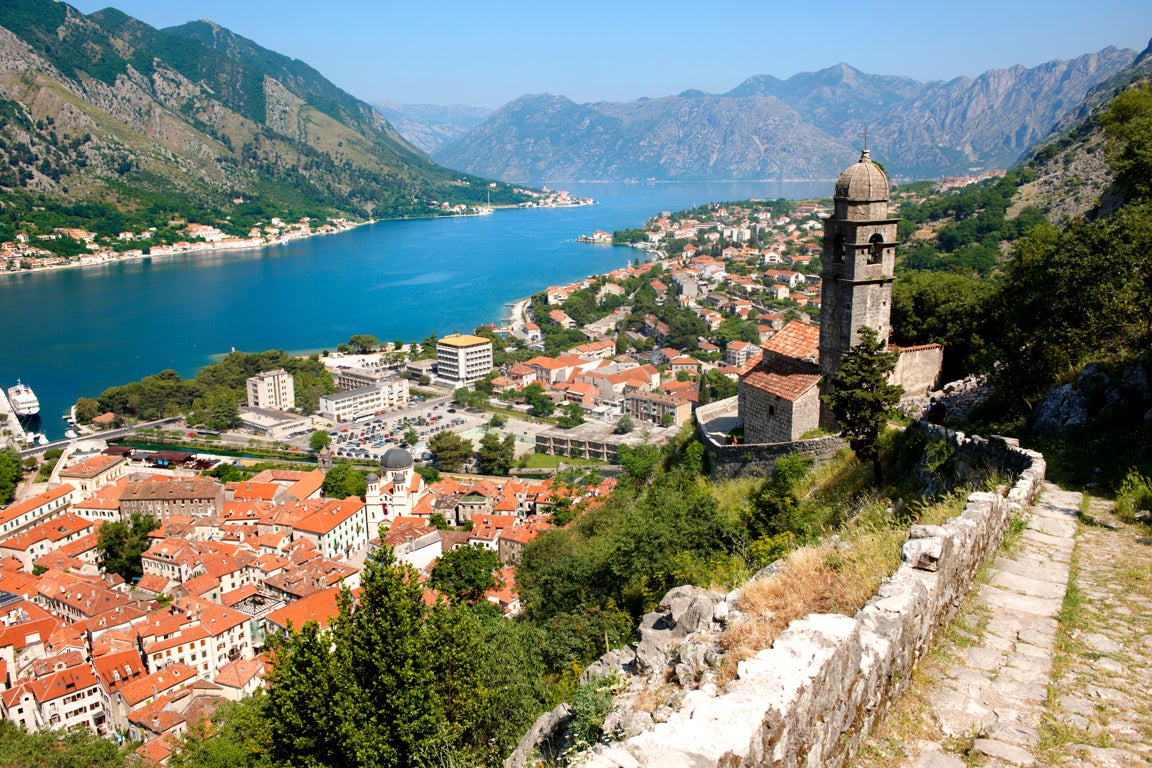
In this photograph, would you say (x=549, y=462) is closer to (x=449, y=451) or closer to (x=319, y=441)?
(x=449, y=451)

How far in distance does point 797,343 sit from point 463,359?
4017cm

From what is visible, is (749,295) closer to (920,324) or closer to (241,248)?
(920,324)

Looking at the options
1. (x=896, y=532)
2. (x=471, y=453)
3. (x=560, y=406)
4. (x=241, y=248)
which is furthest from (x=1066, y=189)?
(x=241, y=248)

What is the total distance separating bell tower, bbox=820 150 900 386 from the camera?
11320 millimetres

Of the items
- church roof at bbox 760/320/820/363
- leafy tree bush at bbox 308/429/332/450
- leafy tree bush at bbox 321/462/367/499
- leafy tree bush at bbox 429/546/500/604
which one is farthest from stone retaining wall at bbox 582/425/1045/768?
leafy tree bush at bbox 308/429/332/450

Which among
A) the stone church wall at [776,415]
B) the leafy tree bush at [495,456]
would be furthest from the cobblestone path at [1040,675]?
the leafy tree bush at [495,456]

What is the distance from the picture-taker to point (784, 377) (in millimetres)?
12430

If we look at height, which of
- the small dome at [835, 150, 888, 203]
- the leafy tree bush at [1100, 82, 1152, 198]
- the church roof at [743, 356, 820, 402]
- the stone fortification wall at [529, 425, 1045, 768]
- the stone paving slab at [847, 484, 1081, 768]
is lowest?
the church roof at [743, 356, 820, 402]

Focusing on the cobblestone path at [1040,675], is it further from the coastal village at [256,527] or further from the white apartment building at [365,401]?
the white apartment building at [365,401]

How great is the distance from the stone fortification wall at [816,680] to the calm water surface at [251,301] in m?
51.0

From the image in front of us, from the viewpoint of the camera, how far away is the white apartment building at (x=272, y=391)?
46.7 m

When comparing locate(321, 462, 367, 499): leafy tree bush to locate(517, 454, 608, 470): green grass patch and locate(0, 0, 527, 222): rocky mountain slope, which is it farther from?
locate(0, 0, 527, 222): rocky mountain slope

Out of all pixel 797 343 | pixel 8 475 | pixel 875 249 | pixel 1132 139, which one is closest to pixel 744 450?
pixel 797 343

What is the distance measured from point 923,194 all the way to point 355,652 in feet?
323
